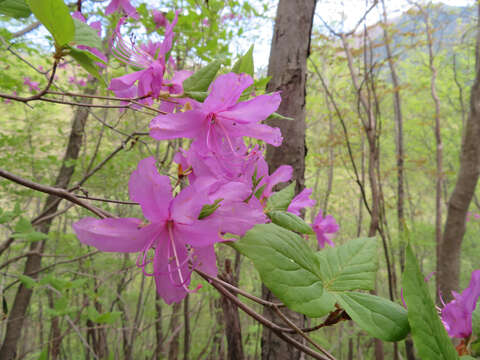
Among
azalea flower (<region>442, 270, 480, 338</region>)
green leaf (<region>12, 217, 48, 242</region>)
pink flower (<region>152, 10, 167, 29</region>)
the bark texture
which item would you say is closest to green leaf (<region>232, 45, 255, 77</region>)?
azalea flower (<region>442, 270, 480, 338</region>)

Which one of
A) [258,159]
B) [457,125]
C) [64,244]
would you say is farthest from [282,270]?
[457,125]

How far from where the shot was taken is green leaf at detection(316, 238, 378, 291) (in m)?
0.44

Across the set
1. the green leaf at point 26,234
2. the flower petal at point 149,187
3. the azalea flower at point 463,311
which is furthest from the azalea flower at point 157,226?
the green leaf at point 26,234

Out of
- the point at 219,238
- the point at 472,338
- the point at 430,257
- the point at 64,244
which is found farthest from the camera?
the point at 430,257

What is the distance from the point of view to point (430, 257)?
27.6 feet

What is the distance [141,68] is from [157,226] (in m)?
0.31

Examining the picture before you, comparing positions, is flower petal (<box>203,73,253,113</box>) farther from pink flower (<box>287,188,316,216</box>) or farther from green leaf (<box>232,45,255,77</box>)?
pink flower (<box>287,188,316,216</box>)

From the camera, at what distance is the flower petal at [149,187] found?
1.10ft

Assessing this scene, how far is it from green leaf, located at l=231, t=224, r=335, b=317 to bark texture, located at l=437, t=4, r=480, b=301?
95.6 inches

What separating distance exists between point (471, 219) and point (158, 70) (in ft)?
27.5

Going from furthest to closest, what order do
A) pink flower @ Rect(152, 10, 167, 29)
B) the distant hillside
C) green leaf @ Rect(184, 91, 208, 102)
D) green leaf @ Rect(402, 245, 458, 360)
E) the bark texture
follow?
the distant hillside → the bark texture → pink flower @ Rect(152, 10, 167, 29) → green leaf @ Rect(184, 91, 208, 102) → green leaf @ Rect(402, 245, 458, 360)

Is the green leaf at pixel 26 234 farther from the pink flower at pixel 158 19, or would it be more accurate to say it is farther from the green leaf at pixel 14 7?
the pink flower at pixel 158 19

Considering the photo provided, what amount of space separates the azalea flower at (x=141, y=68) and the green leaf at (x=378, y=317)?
0.42 m

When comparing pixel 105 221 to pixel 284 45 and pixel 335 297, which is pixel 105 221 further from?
pixel 284 45
